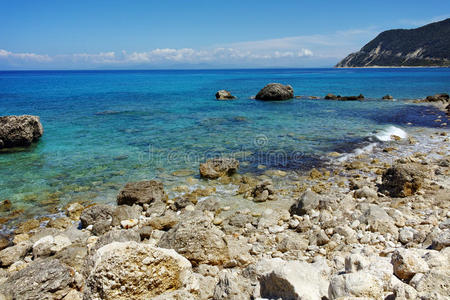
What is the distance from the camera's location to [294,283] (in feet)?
14.2

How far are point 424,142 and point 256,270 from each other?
18952 millimetres

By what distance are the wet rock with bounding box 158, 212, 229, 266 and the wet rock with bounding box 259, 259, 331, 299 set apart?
219cm

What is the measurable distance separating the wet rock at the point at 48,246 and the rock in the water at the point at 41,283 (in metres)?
1.84

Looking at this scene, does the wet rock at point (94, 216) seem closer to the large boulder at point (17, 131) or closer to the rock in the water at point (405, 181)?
the rock in the water at point (405, 181)

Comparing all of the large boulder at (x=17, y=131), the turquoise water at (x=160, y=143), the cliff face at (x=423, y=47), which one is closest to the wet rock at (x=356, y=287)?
the turquoise water at (x=160, y=143)

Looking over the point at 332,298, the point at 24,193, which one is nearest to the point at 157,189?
the point at 24,193

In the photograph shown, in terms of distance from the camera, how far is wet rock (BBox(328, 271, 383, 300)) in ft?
13.5

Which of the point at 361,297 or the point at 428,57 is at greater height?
the point at 428,57

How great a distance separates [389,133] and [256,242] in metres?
18.7

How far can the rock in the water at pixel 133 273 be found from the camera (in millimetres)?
4633

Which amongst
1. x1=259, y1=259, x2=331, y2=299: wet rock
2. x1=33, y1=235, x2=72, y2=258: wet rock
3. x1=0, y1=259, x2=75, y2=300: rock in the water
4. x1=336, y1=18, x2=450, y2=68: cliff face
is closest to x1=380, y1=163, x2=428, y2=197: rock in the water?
x1=259, y1=259, x2=331, y2=299: wet rock

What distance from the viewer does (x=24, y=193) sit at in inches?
513

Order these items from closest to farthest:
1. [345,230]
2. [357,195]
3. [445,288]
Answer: [445,288] < [345,230] < [357,195]

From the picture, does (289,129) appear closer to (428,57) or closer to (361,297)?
(361,297)
